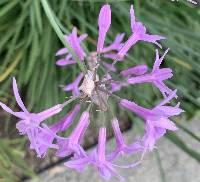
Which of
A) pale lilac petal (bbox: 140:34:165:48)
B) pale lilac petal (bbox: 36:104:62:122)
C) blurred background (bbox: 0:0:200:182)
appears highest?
pale lilac petal (bbox: 140:34:165:48)

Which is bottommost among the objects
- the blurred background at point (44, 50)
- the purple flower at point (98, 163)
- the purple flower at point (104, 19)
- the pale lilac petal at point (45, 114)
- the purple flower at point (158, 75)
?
the blurred background at point (44, 50)

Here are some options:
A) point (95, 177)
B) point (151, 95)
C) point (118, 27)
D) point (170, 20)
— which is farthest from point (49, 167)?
point (170, 20)

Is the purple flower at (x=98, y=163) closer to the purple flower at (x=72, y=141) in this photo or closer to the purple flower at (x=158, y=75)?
the purple flower at (x=72, y=141)

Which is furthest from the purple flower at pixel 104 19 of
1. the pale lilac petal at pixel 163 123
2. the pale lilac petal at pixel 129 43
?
the pale lilac petal at pixel 163 123

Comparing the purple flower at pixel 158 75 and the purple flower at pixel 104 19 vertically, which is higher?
the purple flower at pixel 104 19

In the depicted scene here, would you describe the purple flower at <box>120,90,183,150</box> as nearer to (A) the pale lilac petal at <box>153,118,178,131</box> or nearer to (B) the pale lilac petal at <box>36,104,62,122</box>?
(A) the pale lilac petal at <box>153,118,178,131</box>

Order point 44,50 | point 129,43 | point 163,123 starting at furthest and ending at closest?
point 44,50 → point 129,43 → point 163,123

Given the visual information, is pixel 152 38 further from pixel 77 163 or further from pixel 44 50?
pixel 44 50

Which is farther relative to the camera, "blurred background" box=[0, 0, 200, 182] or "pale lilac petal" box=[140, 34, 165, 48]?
"blurred background" box=[0, 0, 200, 182]

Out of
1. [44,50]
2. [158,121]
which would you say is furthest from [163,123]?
[44,50]

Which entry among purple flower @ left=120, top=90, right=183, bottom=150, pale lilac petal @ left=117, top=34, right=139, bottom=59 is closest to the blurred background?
pale lilac petal @ left=117, top=34, right=139, bottom=59

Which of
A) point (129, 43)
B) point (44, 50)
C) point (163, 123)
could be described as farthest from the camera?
point (44, 50)
